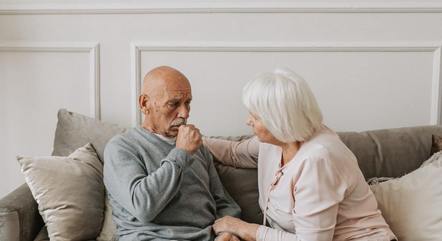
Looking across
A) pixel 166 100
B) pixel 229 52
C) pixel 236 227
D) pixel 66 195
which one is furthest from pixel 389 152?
pixel 66 195

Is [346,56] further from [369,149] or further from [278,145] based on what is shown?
[278,145]

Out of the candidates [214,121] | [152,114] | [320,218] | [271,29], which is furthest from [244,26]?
[320,218]

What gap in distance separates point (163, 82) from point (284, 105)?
18.5 inches

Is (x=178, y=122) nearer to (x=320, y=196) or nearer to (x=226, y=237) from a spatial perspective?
(x=226, y=237)

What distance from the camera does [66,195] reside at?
1.83m

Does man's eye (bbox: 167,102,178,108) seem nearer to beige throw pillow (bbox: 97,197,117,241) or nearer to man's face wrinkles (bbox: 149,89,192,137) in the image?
man's face wrinkles (bbox: 149,89,192,137)

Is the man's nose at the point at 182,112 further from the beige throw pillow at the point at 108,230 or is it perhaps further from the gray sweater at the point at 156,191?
the beige throw pillow at the point at 108,230

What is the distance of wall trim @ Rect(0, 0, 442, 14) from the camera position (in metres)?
2.35

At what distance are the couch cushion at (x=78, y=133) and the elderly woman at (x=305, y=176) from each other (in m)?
0.68

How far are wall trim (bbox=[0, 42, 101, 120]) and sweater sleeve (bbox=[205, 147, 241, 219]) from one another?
0.74m

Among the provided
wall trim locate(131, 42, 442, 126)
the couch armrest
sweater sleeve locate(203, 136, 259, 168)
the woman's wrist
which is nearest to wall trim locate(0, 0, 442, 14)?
wall trim locate(131, 42, 442, 126)

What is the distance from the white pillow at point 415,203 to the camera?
1779 mm

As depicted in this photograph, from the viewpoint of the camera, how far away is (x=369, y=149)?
2.10 meters

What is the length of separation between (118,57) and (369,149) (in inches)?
48.1
